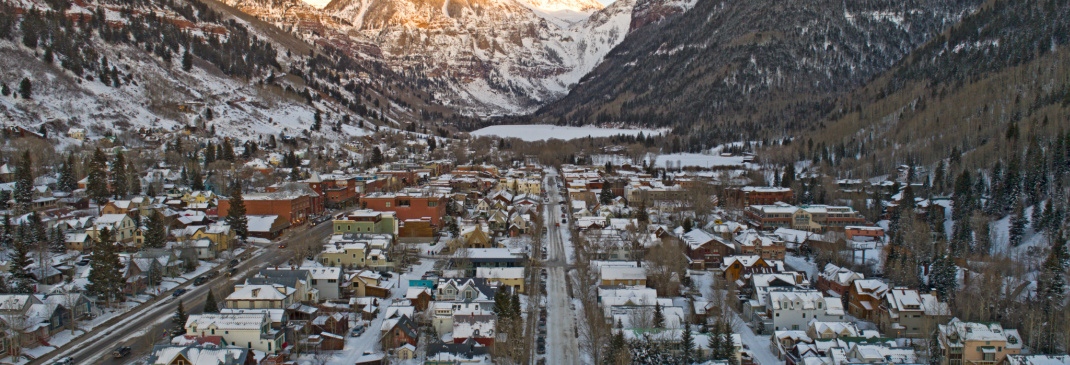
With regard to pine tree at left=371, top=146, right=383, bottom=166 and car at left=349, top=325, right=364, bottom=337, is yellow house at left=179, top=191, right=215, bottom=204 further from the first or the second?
pine tree at left=371, top=146, right=383, bottom=166

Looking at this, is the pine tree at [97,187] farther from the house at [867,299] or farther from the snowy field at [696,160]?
the snowy field at [696,160]

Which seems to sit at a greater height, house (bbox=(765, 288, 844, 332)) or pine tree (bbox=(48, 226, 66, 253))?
pine tree (bbox=(48, 226, 66, 253))

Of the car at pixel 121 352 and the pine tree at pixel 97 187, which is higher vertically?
the pine tree at pixel 97 187

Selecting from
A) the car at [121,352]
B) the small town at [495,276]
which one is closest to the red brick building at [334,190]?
the small town at [495,276]

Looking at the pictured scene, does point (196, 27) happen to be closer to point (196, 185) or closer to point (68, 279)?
point (196, 185)

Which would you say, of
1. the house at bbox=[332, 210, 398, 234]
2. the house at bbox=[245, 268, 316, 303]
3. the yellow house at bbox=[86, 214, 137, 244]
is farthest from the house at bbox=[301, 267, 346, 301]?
the yellow house at bbox=[86, 214, 137, 244]

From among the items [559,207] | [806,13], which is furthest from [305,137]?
[806,13]
